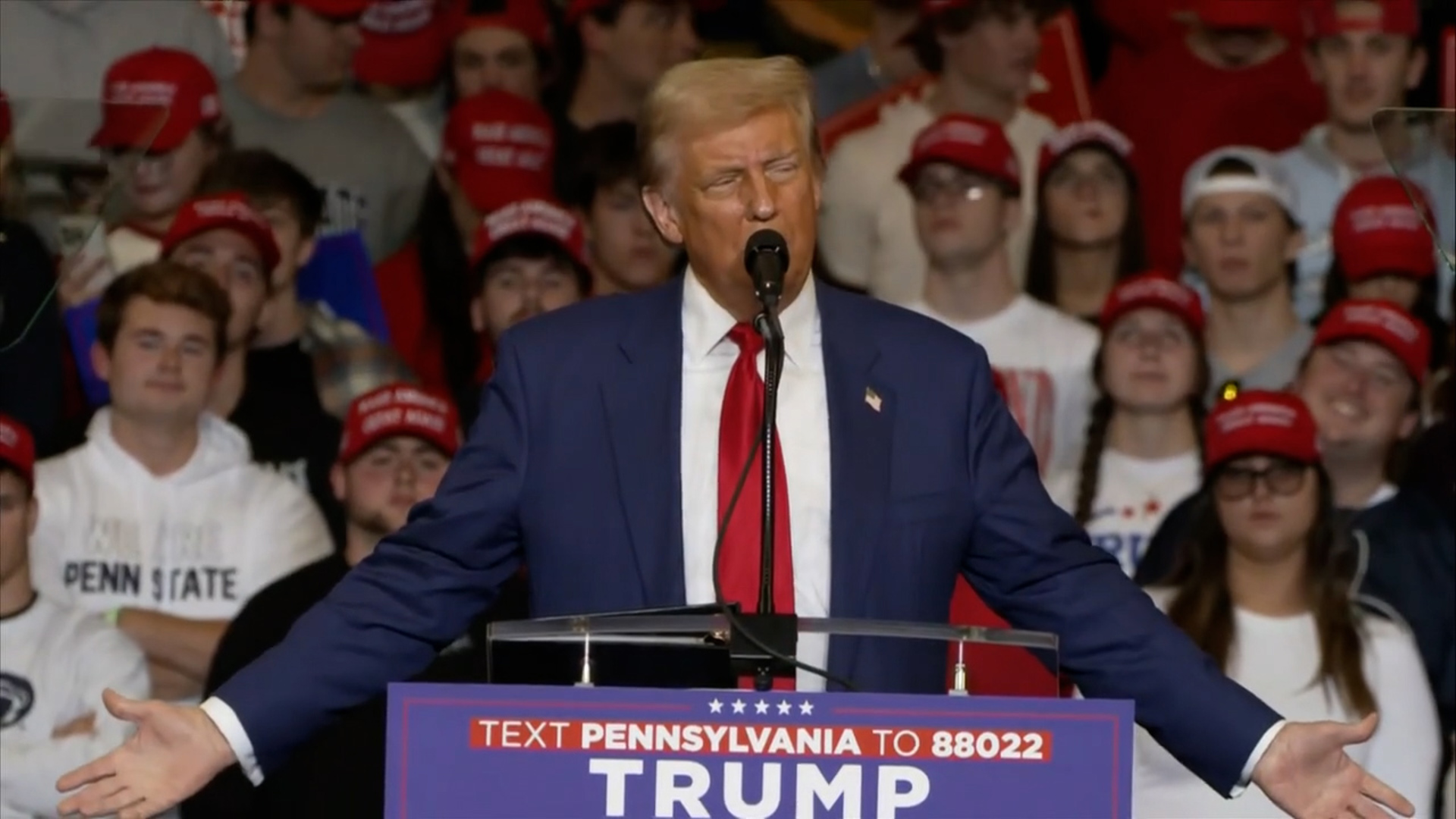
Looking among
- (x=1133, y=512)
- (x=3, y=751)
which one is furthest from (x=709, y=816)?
(x=1133, y=512)

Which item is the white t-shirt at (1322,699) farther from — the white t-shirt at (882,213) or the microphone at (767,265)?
the microphone at (767,265)

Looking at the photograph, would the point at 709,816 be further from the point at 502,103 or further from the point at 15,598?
the point at 502,103

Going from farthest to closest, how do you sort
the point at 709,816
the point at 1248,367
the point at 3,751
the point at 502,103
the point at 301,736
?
the point at 502,103, the point at 1248,367, the point at 3,751, the point at 301,736, the point at 709,816

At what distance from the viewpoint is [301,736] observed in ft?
10.5

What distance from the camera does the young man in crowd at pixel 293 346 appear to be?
20.7 feet

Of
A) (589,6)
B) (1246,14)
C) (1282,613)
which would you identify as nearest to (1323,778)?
(1282,613)

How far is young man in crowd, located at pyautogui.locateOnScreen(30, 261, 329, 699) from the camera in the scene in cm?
579

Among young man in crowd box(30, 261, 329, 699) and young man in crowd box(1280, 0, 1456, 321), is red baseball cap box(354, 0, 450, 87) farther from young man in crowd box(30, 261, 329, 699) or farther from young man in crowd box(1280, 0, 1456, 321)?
young man in crowd box(1280, 0, 1456, 321)

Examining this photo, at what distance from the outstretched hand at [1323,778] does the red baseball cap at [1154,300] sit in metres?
3.13

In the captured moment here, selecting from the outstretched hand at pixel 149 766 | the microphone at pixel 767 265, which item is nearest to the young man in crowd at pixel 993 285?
the microphone at pixel 767 265

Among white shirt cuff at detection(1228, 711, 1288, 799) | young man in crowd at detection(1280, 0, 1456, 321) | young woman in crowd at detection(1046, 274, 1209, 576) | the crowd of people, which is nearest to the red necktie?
white shirt cuff at detection(1228, 711, 1288, 799)

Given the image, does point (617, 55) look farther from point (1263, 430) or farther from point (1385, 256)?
point (1263, 430)

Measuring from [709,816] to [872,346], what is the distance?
792 mm

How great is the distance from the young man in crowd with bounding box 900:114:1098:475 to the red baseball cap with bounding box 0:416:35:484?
210 centimetres
